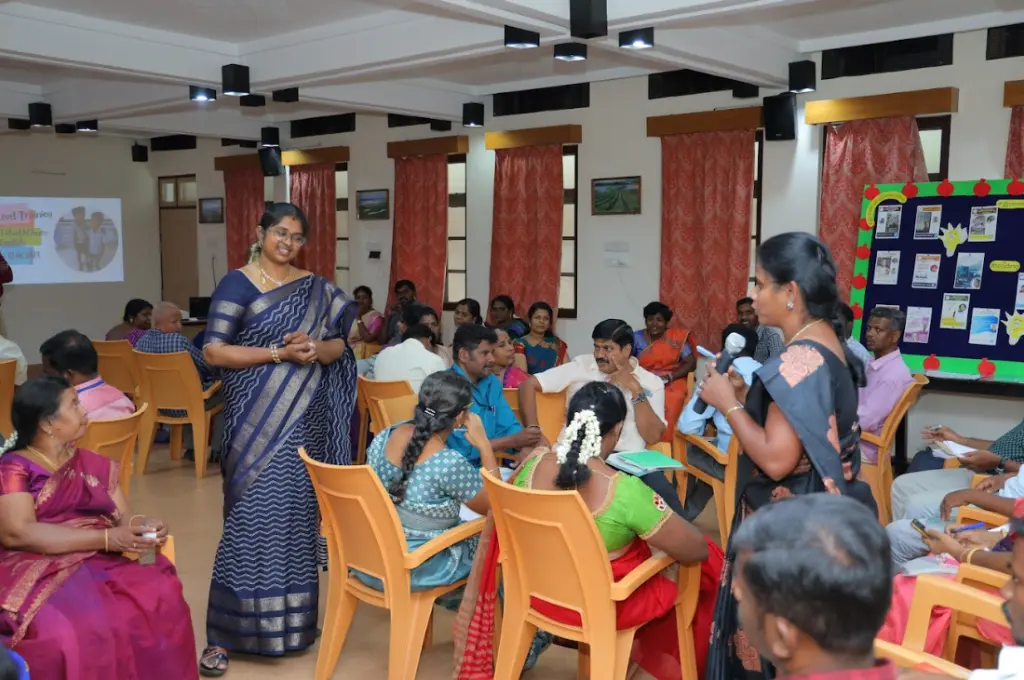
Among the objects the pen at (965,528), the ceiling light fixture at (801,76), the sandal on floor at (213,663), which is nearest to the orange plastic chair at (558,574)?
the pen at (965,528)

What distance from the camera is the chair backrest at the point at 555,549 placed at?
2447 mm

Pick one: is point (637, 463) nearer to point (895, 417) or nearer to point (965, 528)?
point (965, 528)

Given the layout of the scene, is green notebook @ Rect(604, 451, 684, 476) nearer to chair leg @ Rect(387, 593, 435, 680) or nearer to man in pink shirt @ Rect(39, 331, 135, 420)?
chair leg @ Rect(387, 593, 435, 680)

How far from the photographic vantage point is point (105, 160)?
1192 cm

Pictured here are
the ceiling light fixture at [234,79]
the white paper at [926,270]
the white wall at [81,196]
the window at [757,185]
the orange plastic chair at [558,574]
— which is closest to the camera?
the orange plastic chair at [558,574]

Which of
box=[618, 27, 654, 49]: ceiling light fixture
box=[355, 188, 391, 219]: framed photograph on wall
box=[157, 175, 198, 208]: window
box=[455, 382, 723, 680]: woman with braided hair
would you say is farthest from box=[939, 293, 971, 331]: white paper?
box=[157, 175, 198, 208]: window

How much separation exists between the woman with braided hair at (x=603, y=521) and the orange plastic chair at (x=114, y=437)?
178 cm

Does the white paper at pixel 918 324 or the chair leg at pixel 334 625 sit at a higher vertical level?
the white paper at pixel 918 324

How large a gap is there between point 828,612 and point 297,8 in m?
5.50

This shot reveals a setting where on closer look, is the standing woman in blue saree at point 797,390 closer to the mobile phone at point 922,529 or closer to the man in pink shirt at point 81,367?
the mobile phone at point 922,529

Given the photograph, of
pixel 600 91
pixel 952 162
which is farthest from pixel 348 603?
pixel 600 91

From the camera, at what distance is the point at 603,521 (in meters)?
2.56

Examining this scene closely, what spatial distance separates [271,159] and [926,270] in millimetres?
7126

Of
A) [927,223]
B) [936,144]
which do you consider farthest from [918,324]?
[936,144]
